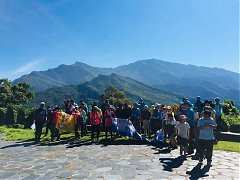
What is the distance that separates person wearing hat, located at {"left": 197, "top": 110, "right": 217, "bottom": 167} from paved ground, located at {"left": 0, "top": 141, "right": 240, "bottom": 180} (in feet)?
1.69

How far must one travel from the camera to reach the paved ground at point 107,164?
1435cm

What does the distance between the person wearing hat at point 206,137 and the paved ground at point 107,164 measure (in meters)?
0.51

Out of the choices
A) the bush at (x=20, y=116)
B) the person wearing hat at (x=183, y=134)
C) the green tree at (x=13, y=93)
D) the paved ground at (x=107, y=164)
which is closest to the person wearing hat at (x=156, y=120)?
the paved ground at (x=107, y=164)

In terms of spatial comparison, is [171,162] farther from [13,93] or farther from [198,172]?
[13,93]

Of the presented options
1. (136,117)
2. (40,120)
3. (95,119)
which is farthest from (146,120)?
(40,120)

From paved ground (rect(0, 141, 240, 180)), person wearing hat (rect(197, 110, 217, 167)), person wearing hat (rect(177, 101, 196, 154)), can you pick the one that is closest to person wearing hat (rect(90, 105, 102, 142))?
paved ground (rect(0, 141, 240, 180))

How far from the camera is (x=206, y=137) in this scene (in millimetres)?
15555

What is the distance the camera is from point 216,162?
16.4 m

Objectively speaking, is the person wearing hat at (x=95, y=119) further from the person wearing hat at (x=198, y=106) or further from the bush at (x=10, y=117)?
the bush at (x=10, y=117)

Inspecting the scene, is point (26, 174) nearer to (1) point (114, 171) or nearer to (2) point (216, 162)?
(1) point (114, 171)

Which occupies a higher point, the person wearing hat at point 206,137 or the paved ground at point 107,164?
the person wearing hat at point 206,137

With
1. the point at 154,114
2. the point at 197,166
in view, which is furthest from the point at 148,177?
the point at 154,114

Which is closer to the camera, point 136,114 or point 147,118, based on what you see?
point 147,118

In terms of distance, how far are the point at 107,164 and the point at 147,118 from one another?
798 cm
